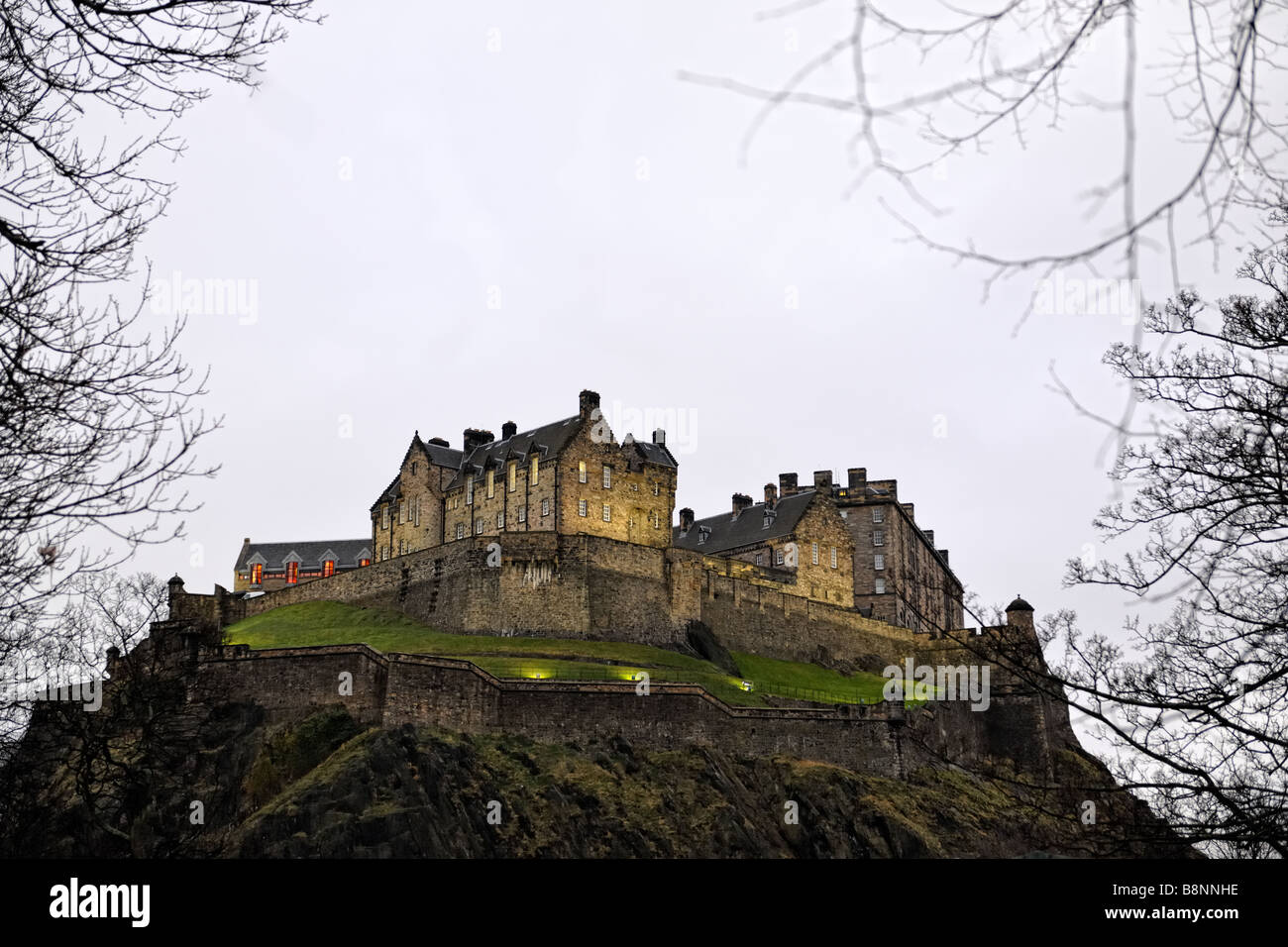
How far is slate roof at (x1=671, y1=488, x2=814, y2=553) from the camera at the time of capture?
2788 inches

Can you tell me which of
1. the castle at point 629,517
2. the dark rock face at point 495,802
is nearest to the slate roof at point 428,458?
the castle at point 629,517

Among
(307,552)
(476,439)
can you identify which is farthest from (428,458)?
(307,552)

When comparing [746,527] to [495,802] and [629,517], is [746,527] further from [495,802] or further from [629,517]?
[495,802]

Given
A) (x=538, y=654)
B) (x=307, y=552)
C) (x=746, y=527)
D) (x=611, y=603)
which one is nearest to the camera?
(x=538, y=654)

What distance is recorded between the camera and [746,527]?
74125mm

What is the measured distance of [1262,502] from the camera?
29.9ft

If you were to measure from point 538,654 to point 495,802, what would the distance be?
1172 centimetres

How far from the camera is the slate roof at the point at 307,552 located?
281ft

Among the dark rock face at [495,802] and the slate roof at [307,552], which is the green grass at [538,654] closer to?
the dark rock face at [495,802]

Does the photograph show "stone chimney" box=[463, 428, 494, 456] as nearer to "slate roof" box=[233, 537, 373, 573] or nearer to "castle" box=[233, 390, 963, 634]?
"castle" box=[233, 390, 963, 634]

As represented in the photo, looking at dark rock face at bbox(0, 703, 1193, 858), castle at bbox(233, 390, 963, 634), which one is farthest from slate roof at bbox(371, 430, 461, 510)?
dark rock face at bbox(0, 703, 1193, 858)
